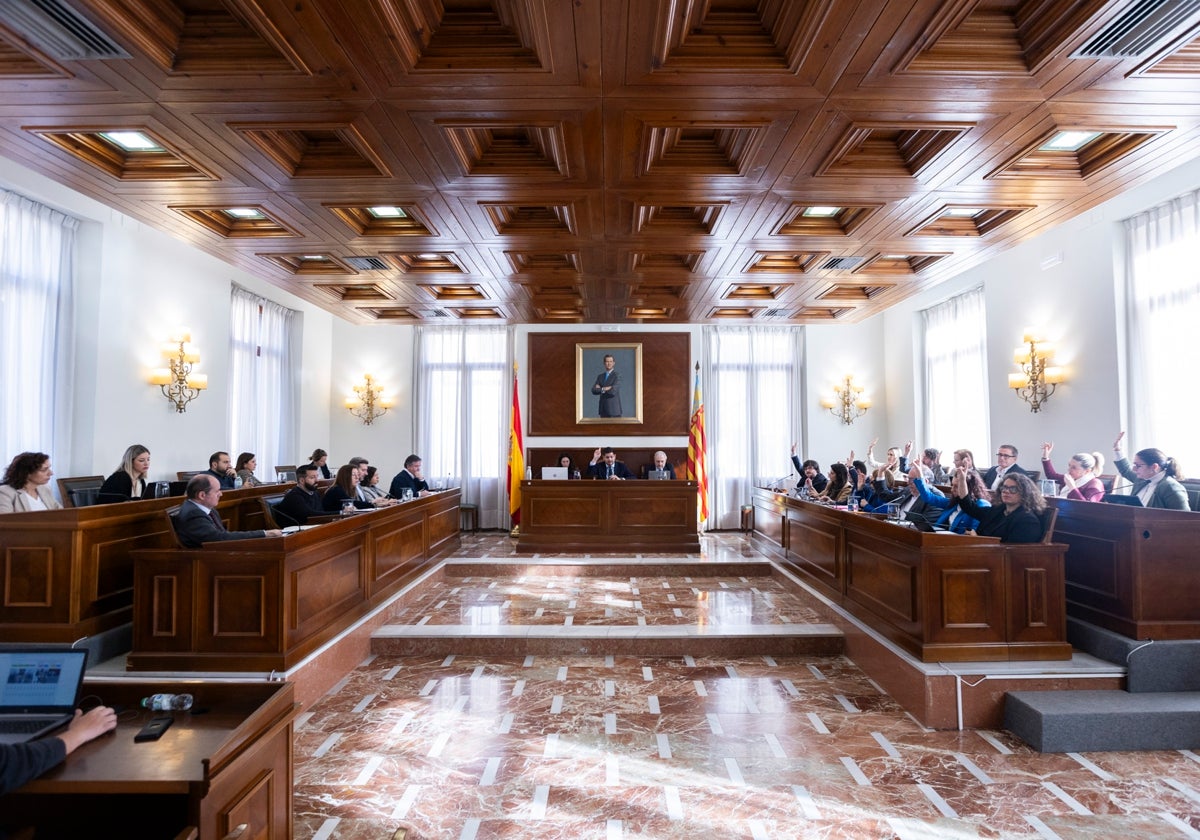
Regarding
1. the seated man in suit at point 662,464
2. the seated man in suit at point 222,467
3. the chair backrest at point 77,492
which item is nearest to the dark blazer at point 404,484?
the seated man in suit at point 222,467

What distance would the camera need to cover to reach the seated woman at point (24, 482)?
14.7ft

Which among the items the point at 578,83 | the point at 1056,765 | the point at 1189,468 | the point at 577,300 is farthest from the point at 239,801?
the point at 1189,468

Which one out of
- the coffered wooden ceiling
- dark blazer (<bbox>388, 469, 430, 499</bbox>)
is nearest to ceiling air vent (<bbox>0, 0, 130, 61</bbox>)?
the coffered wooden ceiling

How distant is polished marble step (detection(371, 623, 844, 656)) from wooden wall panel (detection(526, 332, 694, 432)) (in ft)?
19.2

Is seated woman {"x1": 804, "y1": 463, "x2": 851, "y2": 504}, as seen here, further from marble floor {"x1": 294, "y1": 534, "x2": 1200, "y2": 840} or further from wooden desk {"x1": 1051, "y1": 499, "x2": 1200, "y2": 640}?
wooden desk {"x1": 1051, "y1": 499, "x2": 1200, "y2": 640}

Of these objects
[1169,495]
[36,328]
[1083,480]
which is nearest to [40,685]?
[36,328]

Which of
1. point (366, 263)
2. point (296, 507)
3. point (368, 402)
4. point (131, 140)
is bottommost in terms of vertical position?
point (296, 507)

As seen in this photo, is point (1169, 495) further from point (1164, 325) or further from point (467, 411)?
point (467, 411)

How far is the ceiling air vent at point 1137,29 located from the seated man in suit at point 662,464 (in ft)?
24.6

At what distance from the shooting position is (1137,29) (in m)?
2.95

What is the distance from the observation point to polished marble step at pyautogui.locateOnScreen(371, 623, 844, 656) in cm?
532

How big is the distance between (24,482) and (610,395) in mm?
7689

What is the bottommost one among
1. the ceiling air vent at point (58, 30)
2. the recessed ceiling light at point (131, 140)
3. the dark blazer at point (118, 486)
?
the dark blazer at point (118, 486)

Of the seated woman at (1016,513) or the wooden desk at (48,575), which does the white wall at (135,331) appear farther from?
the seated woman at (1016,513)
